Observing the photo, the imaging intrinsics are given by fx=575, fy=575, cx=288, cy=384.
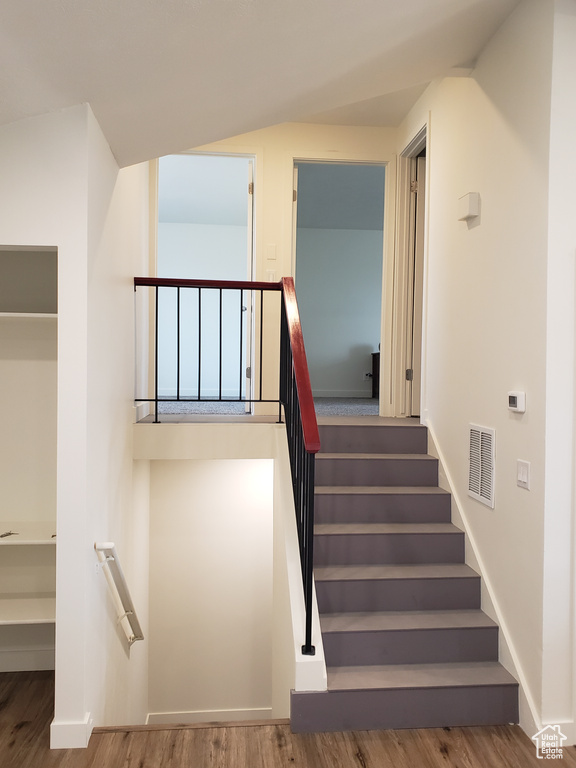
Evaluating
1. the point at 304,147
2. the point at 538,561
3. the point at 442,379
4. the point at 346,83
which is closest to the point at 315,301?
the point at 304,147

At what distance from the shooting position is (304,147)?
468cm

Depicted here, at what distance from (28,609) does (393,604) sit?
1.74m

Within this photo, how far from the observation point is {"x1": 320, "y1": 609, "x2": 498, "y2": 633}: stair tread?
8.65 ft

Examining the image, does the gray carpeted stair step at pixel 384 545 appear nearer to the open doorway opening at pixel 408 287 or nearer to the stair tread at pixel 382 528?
the stair tread at pixel 382 528

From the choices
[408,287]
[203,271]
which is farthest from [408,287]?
[203,271]

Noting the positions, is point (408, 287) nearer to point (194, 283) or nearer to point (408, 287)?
point (408, 287)

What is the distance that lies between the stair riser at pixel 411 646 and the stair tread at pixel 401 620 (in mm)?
21

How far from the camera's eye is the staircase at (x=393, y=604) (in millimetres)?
2395

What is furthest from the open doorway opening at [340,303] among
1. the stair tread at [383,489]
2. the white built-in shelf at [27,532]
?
the white built-in shelf at [27,532]

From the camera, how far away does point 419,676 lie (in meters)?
2.49

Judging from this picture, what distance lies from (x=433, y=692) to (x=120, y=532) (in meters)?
1.79

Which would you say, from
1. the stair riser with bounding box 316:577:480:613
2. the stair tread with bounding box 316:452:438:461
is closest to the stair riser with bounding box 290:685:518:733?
the stair riser with bounding box 316:577:480:613

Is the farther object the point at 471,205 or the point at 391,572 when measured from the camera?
the point at 471,205

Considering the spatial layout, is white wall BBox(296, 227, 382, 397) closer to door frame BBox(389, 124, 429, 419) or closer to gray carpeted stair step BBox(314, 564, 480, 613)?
door frame BBox(389, 124, 429, 419)
